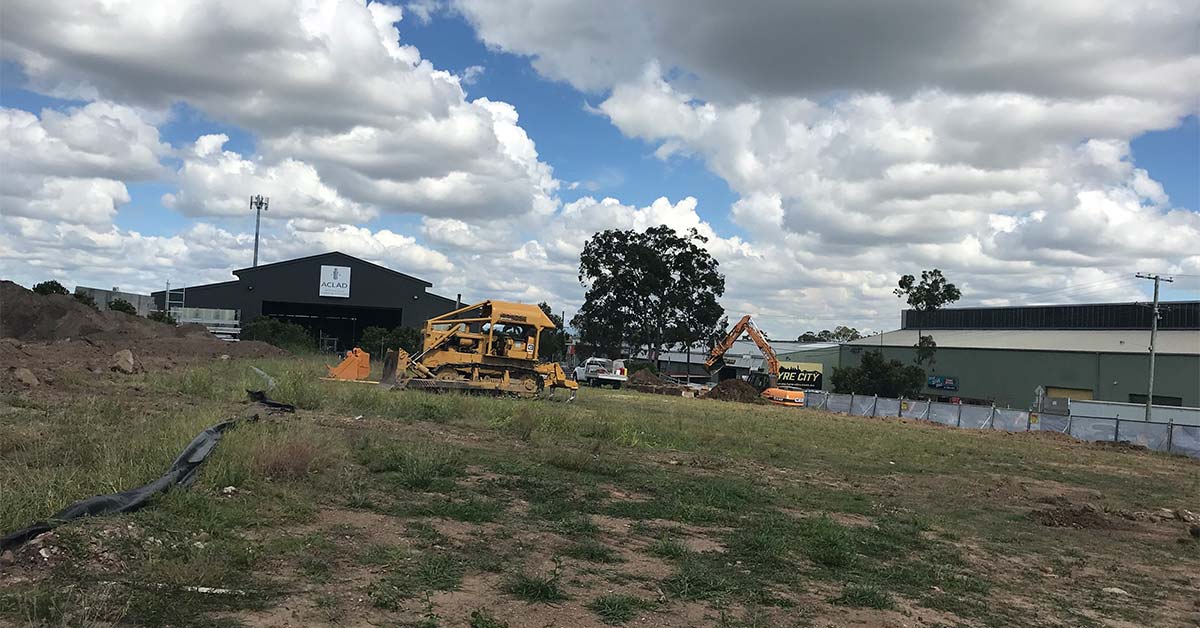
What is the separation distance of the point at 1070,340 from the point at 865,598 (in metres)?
72.6

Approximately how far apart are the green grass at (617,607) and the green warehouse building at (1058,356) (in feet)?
171

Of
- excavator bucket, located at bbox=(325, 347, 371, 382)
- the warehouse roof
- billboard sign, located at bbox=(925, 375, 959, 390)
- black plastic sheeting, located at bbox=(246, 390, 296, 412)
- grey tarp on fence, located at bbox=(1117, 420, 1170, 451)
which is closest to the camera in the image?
black plastic sheeting, located at bbox=(246, 390, 296, 412)

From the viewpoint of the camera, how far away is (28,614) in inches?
181

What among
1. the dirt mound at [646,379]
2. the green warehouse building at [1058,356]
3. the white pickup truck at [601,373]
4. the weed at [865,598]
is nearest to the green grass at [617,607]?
the weed at [865,598]

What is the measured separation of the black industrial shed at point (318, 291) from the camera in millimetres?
68875

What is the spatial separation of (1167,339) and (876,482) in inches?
2439

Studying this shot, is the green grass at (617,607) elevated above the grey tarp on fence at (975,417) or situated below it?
above

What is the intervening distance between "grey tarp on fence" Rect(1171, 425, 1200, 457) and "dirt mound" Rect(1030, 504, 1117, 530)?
68.0ft

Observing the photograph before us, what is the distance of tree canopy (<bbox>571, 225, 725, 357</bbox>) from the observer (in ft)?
245

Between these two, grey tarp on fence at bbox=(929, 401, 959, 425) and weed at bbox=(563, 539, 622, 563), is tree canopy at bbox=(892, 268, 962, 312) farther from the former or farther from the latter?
weed at bbox=(563, 539, 622, 563)

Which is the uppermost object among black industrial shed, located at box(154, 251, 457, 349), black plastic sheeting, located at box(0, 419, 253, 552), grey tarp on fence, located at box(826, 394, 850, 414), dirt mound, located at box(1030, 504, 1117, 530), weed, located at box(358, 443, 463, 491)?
black industrial shed, located at box(154, 251, 457, 349)

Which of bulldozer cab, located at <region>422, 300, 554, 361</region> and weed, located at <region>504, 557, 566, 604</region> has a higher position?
bulldozer cab, located at <region>422, 300, 554, 361</region>

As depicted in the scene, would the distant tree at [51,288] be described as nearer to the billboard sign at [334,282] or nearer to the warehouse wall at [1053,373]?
the billboard sign at [334,282]

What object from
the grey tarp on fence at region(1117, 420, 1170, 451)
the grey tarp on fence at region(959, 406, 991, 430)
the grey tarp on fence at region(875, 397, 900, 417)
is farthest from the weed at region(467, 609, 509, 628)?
the grey tarp on fence at region(875, 397, 900, 417)
